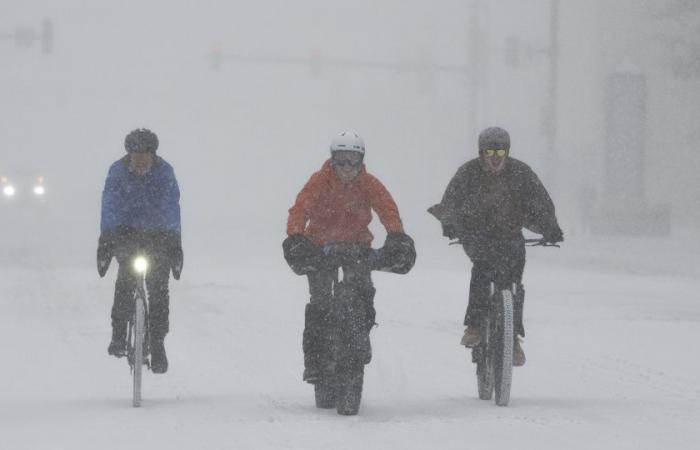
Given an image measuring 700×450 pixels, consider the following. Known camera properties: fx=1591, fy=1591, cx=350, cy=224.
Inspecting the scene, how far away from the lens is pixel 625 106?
3969 centimetres

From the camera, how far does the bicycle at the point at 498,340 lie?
9383mm

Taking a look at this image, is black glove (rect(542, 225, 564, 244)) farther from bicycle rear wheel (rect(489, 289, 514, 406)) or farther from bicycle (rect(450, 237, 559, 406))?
bicycle rear wheel (rect(489, 289, 514, 406))

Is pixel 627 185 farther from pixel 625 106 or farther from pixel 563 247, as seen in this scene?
pixel 563 247

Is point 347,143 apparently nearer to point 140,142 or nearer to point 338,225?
point 338,225

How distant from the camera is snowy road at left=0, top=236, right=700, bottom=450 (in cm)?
835

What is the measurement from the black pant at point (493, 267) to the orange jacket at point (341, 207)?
70 centimetres

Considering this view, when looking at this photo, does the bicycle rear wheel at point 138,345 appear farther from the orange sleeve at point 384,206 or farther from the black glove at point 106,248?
the orange sleeve at point 384,206

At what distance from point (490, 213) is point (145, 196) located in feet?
7.05

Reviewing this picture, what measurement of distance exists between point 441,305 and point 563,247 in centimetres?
1639

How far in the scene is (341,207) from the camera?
9336 mm

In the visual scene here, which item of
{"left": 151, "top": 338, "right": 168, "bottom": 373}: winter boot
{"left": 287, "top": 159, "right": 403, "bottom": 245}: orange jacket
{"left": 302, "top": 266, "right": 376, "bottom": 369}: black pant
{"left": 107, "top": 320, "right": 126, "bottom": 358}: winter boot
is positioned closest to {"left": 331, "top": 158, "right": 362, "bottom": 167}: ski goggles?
{"left": 287, "top": 159, "right": 403, "bottom": 245}: orange jacket

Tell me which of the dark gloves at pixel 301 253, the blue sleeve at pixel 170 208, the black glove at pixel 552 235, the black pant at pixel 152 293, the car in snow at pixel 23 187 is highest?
the car in snow at pixel 23 187

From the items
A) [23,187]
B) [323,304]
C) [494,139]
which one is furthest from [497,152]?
[23,187]

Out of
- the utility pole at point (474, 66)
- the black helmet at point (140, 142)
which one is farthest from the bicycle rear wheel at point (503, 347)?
the utility pole at point (474, 66)
